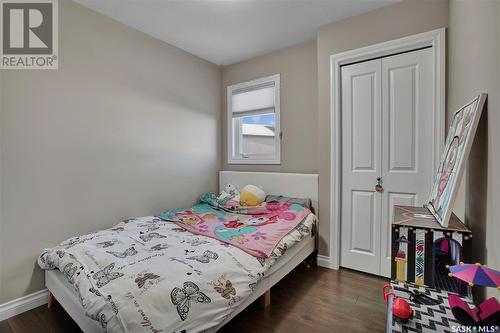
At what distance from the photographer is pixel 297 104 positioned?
9.91 ft

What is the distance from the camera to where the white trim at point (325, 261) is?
2.59 metres

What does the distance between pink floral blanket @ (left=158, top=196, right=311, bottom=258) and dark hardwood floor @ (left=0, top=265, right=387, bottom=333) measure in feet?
1.62

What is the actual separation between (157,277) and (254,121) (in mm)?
2681

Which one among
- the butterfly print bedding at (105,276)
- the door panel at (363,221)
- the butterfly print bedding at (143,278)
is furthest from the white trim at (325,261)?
the butterfly print bedding at (105,276)

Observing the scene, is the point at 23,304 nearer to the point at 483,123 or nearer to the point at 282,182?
the point at 282,182

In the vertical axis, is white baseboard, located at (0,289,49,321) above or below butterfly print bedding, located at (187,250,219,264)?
below

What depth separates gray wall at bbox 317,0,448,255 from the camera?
209cm

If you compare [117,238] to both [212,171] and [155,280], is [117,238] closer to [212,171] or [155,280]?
[155,280]

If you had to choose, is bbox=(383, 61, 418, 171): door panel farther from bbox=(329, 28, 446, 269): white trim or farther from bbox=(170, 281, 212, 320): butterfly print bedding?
bbox=(170, 281, 212, 320): butterfly print bedding

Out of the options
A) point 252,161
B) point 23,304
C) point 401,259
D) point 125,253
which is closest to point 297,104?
point 252,161

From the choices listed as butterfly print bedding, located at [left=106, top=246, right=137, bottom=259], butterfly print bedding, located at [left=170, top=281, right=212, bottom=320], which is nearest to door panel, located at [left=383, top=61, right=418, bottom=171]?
butterfly print bedding, located at [left=170, top=281, right=212, bottom=320]

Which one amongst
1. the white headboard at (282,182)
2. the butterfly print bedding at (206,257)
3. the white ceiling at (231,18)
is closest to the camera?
the butterfly print bedding at (206,257)

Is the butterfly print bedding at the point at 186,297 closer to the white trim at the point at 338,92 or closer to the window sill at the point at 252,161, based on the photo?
the white trim at the point at 338,92

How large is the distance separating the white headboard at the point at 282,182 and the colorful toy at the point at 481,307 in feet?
6.38
